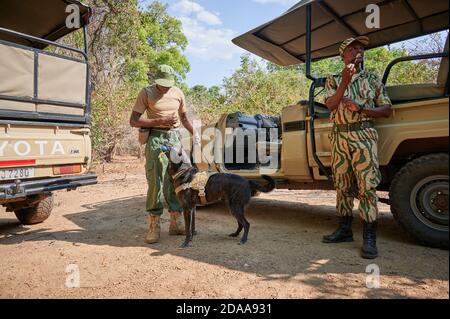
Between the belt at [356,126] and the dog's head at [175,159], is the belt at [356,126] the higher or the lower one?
the higher one

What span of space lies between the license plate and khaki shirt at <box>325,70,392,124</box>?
11.6 ft

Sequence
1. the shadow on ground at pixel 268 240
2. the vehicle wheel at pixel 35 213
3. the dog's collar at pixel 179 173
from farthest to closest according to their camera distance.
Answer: the vehicle wheel at pixel 35 213 → the dog's collar at pixel 179 173 → the shadow on ground at pixel 268 240

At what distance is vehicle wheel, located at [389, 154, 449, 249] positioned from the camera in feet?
9.39

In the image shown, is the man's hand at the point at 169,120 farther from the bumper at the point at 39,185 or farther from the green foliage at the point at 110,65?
the green foliage at the point at 110,65

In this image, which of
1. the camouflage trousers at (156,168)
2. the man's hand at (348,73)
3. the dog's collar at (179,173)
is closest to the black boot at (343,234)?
the man's hand at (348,73)

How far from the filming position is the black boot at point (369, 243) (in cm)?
288

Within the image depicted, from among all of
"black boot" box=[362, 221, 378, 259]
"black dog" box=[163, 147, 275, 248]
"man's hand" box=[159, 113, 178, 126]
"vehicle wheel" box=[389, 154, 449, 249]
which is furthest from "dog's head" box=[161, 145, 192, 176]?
"vehicle wheel" box=[389, 154, 449, 249]

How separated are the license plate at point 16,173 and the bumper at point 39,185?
0.08 m

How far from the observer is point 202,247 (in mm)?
3451

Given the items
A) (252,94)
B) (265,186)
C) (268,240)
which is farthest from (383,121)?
(252,94)

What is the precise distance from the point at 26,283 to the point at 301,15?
13.5 ft

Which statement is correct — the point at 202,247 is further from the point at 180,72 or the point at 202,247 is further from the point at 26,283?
the point at 180,72

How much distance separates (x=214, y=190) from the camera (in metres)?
3.71

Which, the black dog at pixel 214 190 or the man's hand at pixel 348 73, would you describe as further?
the black dog at pixel 214 190
